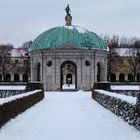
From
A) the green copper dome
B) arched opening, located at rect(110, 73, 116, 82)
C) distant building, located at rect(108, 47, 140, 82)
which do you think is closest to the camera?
the green copper dome

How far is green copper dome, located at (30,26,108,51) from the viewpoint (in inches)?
2238

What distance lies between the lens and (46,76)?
188ft

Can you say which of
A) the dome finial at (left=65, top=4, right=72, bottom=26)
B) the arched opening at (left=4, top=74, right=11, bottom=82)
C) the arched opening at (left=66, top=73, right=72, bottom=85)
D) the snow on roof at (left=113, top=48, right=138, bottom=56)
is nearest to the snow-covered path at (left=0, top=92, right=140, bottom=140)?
the dome finial at (left=65, top=4, right=72, bottom=26)

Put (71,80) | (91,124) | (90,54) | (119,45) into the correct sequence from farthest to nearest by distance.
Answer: (119,45) → (71,80) → (90,54) → (91,124)

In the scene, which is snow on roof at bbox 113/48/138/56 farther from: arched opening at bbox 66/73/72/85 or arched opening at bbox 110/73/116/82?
arched opening at bbox 66/73/72/85

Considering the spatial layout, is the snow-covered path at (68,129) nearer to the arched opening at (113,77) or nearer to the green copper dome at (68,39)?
the green copper dome at (68,39)

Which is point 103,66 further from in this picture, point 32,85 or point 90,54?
point 32,85

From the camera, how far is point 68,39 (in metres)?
57.3

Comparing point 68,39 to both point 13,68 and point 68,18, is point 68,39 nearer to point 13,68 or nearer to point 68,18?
point 68,18

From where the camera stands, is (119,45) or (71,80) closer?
(71,80)

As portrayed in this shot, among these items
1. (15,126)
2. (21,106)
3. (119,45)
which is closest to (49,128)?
(15,126)

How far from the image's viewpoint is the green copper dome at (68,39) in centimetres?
5684

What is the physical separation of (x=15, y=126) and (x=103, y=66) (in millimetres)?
44083

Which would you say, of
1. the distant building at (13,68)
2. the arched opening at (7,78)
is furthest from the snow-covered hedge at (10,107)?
the arched opening at (7,78)
